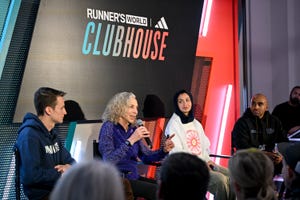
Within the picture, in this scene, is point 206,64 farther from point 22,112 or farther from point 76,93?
point 22,112

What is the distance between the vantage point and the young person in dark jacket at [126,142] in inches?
162

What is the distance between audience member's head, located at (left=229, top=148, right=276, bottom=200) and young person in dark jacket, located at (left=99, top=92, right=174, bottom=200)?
180 centimetres

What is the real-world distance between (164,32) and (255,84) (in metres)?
2.09

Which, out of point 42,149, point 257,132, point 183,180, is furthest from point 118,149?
point 183,180

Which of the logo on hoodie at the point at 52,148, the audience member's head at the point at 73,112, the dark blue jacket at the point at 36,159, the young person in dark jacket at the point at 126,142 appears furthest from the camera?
the audience member's head at the point at 73,112

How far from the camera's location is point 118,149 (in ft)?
13.6

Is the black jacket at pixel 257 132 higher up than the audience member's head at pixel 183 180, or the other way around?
the black jacket at pixel 257 132

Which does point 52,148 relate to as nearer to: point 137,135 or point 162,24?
point 137,135

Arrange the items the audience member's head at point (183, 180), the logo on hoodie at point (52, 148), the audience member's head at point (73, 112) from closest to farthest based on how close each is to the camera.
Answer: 1. the audience member's head at point (183, 180)
2. the logo on hoodie at point (52, 148)
3. the audience member's head at point (73, 112)

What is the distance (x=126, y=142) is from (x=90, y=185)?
9.05 ft

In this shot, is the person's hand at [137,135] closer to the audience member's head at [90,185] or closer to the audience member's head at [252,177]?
the audience member's head at [252,177]

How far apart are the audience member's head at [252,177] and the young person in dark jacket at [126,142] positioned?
70.9 inches

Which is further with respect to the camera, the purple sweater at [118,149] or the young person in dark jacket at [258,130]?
the young person in dark jacket at [258,130]

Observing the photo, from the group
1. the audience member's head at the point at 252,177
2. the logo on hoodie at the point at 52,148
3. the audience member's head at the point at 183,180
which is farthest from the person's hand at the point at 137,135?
the audience member's head at the point at 183,180
